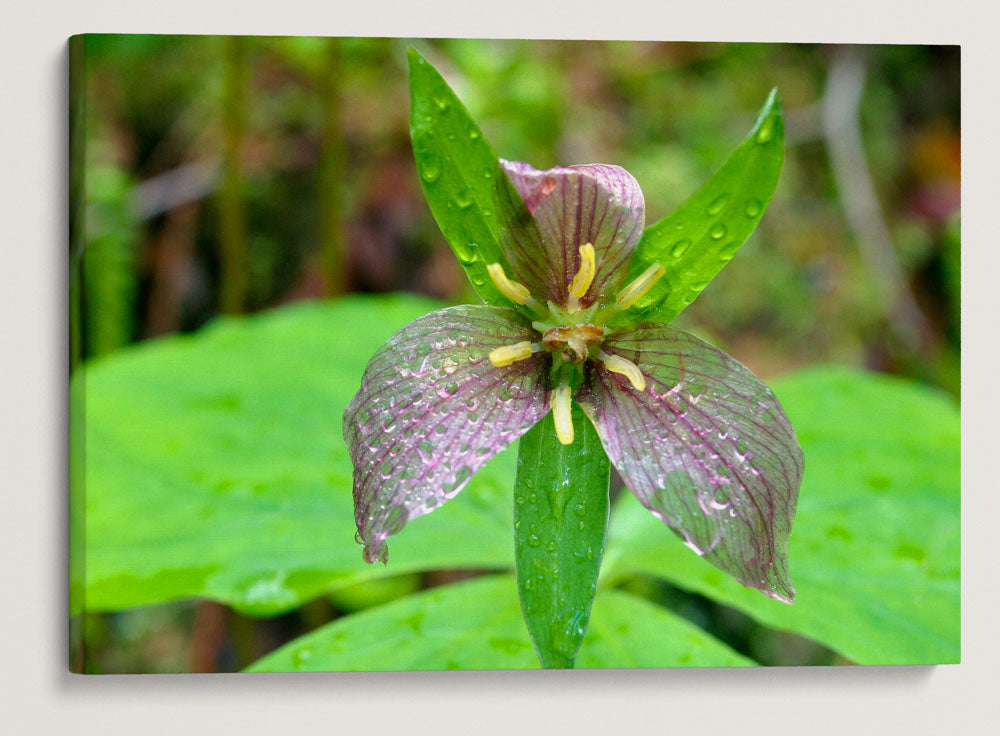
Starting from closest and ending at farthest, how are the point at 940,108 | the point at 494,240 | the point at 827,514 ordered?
the point at 494,240 → the point at 827,514 → the point at 940,108

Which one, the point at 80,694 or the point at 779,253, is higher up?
the point at 779,253

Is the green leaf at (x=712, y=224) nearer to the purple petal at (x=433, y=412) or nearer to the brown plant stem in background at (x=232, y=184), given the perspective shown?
the purple petal at (x=433, y=412)

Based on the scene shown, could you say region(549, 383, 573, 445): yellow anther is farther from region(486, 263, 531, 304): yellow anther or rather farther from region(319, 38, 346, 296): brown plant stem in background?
region(319, 38, 346, 296): brown plant stem in background

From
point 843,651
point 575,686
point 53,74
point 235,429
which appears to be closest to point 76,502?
point 235,429

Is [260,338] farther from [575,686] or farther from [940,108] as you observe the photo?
[940,108]

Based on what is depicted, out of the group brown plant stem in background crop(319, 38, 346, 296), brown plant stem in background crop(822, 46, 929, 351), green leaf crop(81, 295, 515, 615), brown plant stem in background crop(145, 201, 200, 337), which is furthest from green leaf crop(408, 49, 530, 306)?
brown plant stem in background crop(822, 46, 929, 351)

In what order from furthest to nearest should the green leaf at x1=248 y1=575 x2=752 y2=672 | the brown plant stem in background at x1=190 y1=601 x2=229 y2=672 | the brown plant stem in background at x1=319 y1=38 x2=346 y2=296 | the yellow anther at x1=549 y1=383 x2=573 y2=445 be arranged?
the brown plant stem in background at x1=319 y1=38 x2=346 y2=296, the brown plant stem in background at x1=190 y1=601 x2=229 y2=672, the green leaf at x1=248 y1=575 x2=752 y2=672, the yellow anther at x1=549 y1=383 x2=573 y2=445

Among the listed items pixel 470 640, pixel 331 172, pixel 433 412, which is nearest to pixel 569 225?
pixel 433 412
